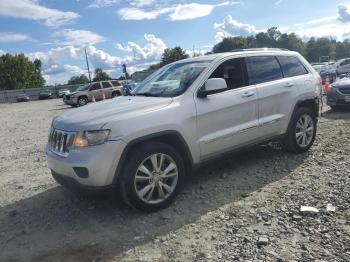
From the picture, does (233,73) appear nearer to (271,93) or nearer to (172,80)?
(271,93)

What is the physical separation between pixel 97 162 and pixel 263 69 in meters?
3.10

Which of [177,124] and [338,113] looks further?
[338,113]

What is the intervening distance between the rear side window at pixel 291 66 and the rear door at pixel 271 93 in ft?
0.35

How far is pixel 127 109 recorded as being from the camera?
14.3 ft

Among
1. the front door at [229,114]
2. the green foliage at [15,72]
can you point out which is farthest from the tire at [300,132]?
the green foliage at [15,72]

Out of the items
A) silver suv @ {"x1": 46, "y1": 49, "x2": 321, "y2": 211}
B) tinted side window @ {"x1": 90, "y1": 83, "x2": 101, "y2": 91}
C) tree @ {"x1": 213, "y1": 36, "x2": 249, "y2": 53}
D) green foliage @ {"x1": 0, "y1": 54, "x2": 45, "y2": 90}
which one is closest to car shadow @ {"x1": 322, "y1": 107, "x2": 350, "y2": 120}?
silver suv @ {"x1": 46, "y1": 49, "x2": 321, "y2": 211}

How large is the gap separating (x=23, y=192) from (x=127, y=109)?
2.46m

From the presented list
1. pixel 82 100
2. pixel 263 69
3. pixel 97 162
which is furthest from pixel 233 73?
pixel 82 100

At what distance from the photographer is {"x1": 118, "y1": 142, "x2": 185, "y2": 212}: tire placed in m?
4.14

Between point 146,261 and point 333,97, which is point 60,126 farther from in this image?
point 333,97

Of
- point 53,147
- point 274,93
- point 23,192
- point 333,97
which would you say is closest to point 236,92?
point 274,93

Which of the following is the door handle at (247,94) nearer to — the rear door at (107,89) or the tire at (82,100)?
the tire at (82,100)

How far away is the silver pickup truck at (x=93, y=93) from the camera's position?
27.3m

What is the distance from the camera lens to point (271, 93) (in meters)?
5.64
